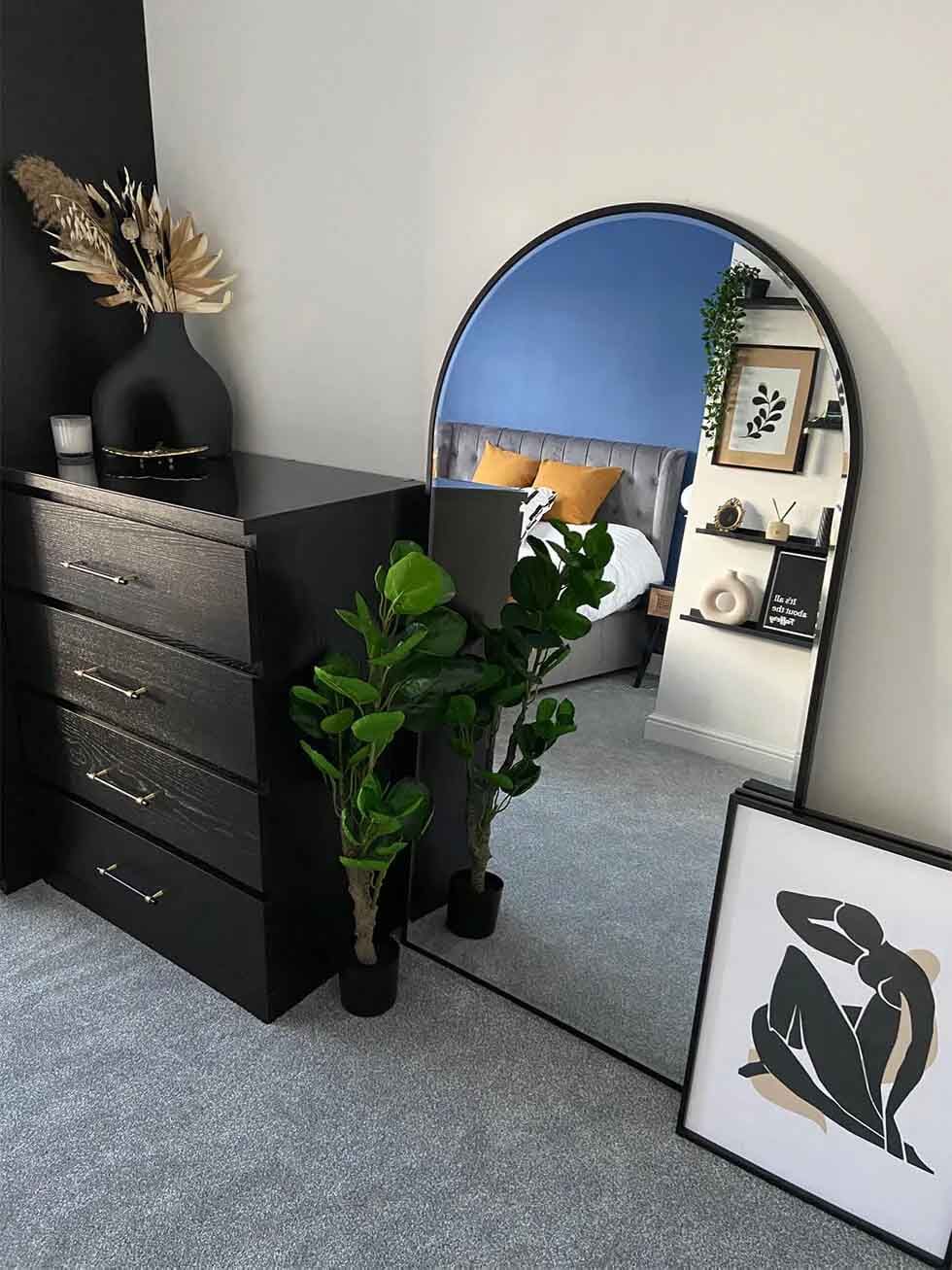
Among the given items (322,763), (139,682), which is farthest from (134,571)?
(322,763)

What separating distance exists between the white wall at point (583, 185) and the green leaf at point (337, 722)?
54cm

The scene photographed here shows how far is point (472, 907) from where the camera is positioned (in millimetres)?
1765

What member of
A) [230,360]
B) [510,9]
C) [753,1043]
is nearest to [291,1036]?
[753,1043]

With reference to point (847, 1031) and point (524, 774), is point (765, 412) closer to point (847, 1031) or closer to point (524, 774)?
point (524, 774)

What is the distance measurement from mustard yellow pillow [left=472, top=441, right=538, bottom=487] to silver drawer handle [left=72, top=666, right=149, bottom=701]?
2.27ft

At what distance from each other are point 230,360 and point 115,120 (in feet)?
1.61

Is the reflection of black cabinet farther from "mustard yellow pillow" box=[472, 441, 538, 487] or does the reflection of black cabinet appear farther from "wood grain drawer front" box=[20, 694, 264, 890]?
"wood grain drawer front" box=[20, 694, 264, 890]

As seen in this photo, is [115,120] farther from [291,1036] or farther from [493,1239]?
[493,1239]

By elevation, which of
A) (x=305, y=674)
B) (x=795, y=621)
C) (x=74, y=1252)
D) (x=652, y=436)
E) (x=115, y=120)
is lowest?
(x=74, y=1252)

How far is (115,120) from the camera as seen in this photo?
1771 mm

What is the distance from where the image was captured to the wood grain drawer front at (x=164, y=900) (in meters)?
1.59

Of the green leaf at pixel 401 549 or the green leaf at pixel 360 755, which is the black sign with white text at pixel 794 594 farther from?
the green leaf at pixel 360 755

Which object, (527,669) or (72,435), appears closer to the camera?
(527,669)

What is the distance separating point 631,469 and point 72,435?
1.06m
